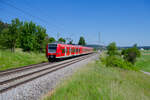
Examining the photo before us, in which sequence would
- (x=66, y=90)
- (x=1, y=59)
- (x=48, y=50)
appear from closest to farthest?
(x=66, y=90)
(x=1, y=59)
(x=48, y=50)

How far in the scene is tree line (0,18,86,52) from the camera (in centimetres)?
3164

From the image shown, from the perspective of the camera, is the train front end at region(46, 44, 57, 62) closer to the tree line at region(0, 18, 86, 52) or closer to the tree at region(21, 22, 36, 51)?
the tree line at region(0, 18, 86, 52)

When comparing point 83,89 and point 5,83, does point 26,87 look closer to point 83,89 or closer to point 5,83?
point 5,83

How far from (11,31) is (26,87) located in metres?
29.4

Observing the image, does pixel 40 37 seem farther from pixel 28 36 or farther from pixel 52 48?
pixel 52 48

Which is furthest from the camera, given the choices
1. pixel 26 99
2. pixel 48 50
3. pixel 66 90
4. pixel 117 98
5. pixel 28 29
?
pixel 28 29

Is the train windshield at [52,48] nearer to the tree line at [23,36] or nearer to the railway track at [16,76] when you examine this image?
the railway track at [16,76]

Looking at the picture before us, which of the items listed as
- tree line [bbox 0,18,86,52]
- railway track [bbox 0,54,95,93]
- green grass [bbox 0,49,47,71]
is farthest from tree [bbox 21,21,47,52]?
railway track [bbox 0,54,95,93]

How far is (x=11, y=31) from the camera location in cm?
3136

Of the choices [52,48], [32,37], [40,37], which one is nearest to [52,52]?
[52,48]

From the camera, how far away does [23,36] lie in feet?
119

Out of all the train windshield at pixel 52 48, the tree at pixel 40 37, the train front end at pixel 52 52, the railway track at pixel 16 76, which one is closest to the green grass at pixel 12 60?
the train front end at pixel 52 52

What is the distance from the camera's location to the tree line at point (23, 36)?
3164 centimetres

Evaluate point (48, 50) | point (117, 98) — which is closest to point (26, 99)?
point (117, 98)
